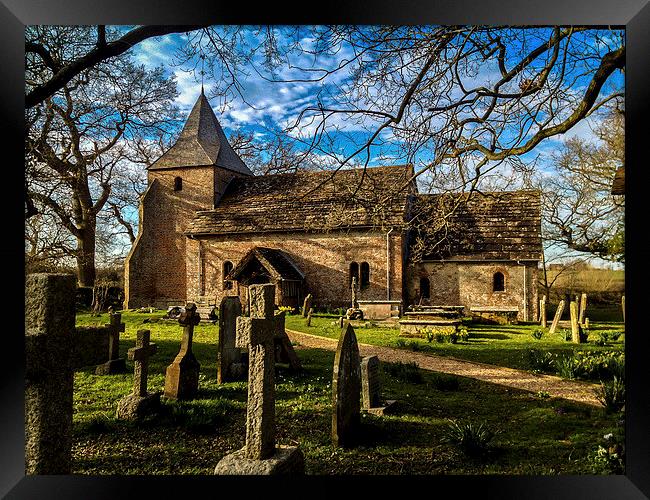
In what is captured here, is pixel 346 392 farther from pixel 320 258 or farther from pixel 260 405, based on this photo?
pixel 320 258

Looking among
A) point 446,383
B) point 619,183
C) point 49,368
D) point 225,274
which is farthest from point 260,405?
point 225,274

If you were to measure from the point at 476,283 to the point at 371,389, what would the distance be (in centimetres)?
924

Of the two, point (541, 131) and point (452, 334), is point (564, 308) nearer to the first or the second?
point (452, 334)

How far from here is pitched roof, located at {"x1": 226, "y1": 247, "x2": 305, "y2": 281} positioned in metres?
13.6

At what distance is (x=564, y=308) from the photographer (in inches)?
343

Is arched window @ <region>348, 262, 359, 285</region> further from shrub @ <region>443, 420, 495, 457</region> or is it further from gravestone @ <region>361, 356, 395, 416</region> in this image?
shrub @ <region>443, 420, 495, 457</region>

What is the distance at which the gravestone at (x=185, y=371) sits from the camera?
4.74m

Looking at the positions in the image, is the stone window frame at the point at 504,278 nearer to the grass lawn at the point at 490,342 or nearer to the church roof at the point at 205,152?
the grass lawn at the point at 490,342

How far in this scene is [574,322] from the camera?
6.96 meters

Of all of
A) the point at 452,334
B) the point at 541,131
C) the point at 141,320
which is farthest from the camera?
the point at 452,334

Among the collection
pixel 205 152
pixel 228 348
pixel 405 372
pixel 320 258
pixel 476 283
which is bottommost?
pixel 405 372

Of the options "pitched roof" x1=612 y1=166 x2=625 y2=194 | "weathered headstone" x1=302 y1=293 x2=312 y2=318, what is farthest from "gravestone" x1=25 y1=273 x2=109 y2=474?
"weathered headstone" x1=302 y1=293 x2=312 y2=318

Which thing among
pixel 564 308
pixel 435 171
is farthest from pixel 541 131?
pixel 564 308

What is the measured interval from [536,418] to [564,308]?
527 cm
